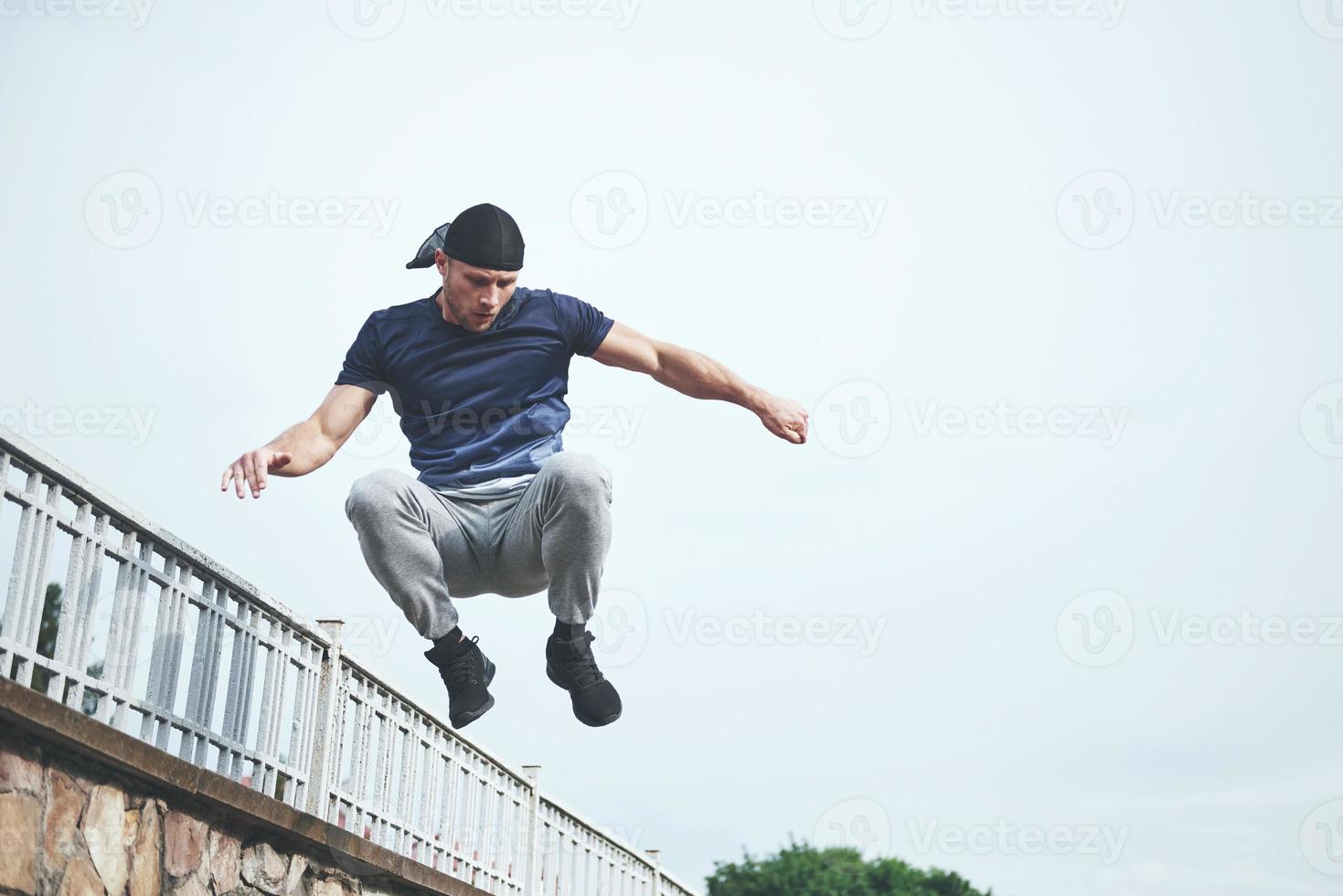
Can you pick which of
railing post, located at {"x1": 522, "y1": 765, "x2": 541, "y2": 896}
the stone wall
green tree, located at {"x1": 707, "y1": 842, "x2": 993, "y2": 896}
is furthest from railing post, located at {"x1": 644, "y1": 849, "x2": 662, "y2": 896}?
green tree, located at {"x1": 707, "y1": 842, "x2": 993, "y2": 896}

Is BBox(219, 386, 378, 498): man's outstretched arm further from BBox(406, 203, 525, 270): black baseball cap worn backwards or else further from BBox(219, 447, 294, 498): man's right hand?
BBox(406, 203, 525, 270): black baseball cap worn backwards

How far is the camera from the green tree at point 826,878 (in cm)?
5069

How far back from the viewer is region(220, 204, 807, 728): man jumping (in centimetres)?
548

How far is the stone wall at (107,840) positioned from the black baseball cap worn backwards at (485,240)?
225 centimetres

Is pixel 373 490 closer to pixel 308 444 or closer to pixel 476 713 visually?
pixel 308 444

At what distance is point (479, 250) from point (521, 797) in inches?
188

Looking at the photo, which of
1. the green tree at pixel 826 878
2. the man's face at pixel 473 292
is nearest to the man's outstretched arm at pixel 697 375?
the man's face at pixel 473 292

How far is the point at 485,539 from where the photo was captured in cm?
564

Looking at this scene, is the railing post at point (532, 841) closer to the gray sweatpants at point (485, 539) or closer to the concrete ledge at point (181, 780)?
the concrete ledge at point (181, 780)

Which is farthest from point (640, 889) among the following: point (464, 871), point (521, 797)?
point (464, 871)

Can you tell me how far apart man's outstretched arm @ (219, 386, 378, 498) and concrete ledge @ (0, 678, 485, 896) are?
0.92 meters

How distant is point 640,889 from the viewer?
12203 millimetres

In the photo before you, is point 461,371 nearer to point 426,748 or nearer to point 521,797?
point 426,748

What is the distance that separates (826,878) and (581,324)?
159 feet
